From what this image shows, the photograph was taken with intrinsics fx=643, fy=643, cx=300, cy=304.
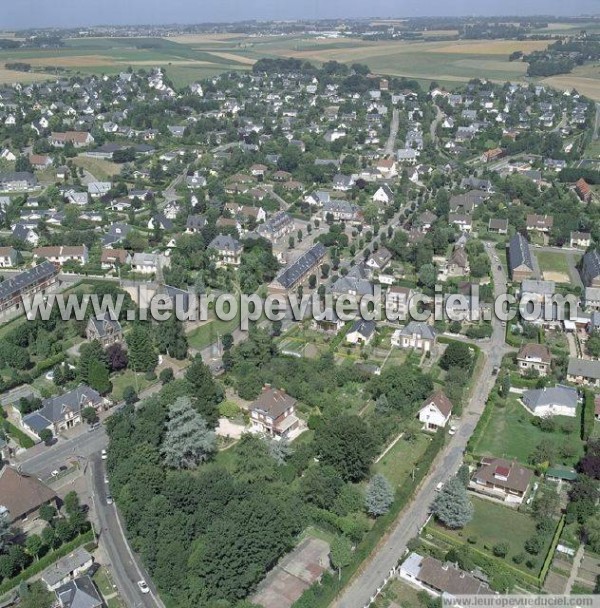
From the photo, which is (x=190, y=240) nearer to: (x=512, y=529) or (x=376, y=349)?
(x=376, y=349)

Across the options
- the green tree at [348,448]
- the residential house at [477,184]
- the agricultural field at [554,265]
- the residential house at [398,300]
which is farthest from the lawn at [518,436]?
the residential house at [477,184]

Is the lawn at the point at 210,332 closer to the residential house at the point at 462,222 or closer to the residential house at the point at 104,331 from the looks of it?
the residential house at the point at 104,331

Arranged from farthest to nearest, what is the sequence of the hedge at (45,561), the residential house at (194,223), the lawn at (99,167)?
the lawn at (99,167), the residential house at (194,223), the hedge at (45,561)

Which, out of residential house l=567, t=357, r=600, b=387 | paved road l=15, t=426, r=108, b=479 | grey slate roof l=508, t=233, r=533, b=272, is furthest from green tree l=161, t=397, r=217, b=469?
grey slate roof l=508, t=233, r=533, b=272

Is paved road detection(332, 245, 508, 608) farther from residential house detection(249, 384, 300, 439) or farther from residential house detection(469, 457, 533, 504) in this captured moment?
residential house detection(249, 384, 300, 439)

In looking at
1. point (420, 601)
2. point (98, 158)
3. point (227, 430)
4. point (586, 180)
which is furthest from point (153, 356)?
point (586, 180)

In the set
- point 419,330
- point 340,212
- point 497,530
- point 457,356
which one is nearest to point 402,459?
point 497,530
